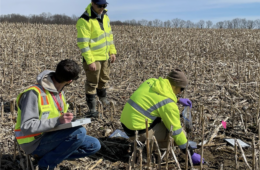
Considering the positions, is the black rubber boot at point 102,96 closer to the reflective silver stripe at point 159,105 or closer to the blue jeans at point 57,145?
the reflective silver stripe at point 159,105

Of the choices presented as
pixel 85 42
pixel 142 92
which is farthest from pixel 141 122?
pixel 85 42

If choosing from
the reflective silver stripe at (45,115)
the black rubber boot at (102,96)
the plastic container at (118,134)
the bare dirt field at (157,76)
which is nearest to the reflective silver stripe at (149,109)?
the bare dirt field at (157,76)

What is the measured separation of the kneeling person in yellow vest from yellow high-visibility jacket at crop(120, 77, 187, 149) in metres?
0.67

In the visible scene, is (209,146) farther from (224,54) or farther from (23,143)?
A: (224,54)

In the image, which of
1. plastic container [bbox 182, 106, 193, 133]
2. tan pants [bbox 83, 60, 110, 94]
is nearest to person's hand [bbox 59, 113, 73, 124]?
plastic container [bbox 182, 106, 193, 133]

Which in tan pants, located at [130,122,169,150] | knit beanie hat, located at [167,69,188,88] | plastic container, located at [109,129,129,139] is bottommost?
plastic container, located at [109,129,129,139]

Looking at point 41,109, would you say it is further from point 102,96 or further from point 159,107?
point 102,96

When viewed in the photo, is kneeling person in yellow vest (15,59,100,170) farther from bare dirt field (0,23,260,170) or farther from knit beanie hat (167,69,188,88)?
knit beanie hat (167,69,188,88)

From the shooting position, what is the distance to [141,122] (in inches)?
120

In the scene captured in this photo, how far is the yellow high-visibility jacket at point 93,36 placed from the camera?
4098mm

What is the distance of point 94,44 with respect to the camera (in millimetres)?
4277

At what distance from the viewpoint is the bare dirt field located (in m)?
3.31

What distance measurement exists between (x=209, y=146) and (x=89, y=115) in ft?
6.23

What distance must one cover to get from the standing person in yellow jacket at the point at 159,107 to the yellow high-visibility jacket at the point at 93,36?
4.64 feet
